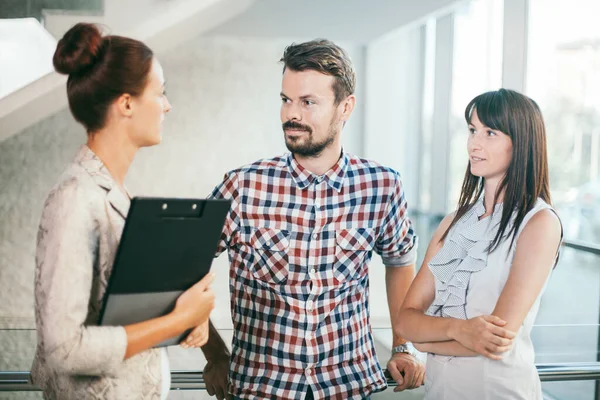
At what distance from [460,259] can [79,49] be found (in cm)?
93

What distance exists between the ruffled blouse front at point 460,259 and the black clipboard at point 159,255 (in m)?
0.63

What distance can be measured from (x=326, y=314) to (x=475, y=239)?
371 millimetres

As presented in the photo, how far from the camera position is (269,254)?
5.48 ft

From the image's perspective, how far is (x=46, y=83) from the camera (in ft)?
14.5

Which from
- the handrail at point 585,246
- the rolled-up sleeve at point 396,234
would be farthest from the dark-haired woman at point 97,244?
the handrail at point 585,246

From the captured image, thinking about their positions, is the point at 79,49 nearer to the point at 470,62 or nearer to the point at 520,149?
the point at 520,149

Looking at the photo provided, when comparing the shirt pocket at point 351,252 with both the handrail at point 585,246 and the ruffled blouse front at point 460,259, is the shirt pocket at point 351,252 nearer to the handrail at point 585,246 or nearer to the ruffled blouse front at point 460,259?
the ruffled blouse front at point 460,259

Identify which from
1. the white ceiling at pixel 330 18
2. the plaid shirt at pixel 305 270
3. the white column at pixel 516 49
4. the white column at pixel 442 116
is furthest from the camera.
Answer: the white column at pixel 442 116

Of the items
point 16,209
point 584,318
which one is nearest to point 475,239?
point 584,318

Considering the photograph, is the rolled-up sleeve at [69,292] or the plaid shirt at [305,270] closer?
the rolled-up sleeve at [69,292]

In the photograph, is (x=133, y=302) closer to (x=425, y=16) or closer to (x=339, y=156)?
(x=339, y=156)

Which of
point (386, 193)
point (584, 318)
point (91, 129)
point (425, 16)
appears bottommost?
point (584, 318)

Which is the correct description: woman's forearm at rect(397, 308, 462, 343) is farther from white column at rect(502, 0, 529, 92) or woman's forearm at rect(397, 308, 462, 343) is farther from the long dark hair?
white column at rect(502, 0, 529, 92)

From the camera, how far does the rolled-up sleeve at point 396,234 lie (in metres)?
1.77
